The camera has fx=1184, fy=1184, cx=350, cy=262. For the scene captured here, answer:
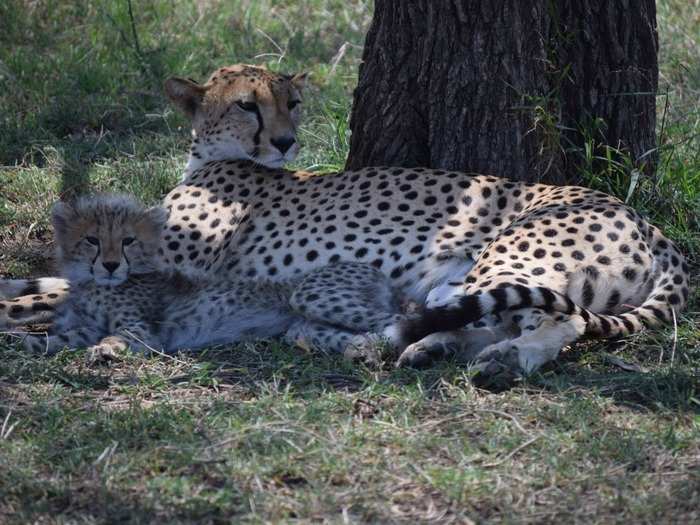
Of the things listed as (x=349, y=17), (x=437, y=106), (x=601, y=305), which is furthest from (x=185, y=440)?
(x=349, y=17)

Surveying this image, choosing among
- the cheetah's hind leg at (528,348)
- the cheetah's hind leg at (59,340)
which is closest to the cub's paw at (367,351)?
the cheetah's hind leg at (528,348)

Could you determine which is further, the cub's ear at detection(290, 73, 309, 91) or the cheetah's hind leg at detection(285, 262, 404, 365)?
the cub's ear at detection(290, 73, 309, 91)

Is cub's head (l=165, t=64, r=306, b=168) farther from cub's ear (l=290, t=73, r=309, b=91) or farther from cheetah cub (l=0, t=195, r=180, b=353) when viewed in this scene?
cheetah cub (l=0, t=195, r=180, b=353)

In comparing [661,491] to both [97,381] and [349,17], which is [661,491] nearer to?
[97,381]

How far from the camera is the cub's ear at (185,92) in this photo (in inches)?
209

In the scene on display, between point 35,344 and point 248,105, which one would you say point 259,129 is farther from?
point 35,344

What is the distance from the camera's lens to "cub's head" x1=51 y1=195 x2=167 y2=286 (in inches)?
186

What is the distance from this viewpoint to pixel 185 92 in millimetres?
5340

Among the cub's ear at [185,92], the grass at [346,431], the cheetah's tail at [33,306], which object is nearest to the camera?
the grass at [346,431]

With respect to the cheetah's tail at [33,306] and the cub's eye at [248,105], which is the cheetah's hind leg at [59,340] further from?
the cub's eye at [248,105]

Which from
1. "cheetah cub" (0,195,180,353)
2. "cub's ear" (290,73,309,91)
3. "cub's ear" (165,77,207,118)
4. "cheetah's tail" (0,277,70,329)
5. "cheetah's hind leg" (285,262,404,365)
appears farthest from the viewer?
"cub's ear" (290,73,309,91)

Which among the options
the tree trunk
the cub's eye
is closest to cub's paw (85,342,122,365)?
the cub's eye

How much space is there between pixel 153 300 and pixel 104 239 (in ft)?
1.03

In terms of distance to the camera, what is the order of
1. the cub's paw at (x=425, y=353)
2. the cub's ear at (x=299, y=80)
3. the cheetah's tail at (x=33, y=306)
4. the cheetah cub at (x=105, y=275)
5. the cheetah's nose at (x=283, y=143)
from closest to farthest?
the cub's paw at (x=425, y=353)
the cheetah cub at (x=105, y=275)
the cheetah's tail at (x=33, y=306)
the cheetah's nose at (x=283, y=143)
the cub's ear at (x=299, y=80)
